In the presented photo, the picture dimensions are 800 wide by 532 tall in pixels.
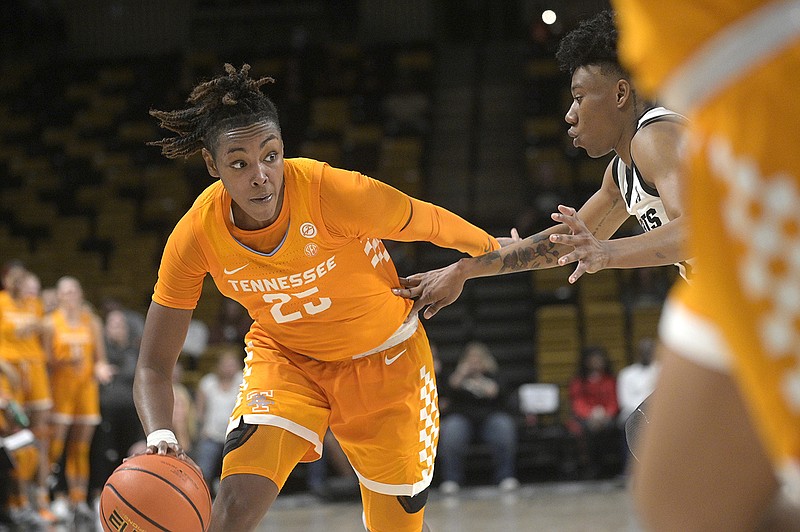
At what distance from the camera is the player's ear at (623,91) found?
11.0 feet

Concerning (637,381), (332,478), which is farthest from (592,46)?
(332,478)

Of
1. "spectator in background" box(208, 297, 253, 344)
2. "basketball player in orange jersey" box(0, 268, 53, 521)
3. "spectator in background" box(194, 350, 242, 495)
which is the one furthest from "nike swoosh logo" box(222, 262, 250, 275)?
"spectator in background" box(208, 297, 253, 344)

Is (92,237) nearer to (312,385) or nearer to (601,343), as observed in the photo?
(601,343)

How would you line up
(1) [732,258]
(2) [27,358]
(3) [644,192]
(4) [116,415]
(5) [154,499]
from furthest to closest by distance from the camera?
(4) [116,415], (2) [27,358], (3) [644,192], (5) [154,499], (1) [732,258]

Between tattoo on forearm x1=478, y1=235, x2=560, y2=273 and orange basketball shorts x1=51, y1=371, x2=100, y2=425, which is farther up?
tattoo on forearm x1=478, y1=235, x2=560, y2=273

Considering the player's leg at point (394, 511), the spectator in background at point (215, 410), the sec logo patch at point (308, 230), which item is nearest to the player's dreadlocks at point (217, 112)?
the sec logo patch at point (308, 230)

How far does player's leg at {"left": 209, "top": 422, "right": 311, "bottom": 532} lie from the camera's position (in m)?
3.32

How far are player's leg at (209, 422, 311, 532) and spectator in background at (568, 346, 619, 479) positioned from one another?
6.51m

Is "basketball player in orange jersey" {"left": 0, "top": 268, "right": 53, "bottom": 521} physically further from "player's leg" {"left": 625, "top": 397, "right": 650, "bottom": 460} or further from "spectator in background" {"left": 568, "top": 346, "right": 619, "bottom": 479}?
"player's leg" {"left": 625, "top": 397, "right": 650, "bottom": 460}

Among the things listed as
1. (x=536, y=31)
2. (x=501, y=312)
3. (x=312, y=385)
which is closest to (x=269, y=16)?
(x=536, y=31)

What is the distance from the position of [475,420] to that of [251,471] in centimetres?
630

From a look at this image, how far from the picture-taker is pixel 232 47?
17.0m

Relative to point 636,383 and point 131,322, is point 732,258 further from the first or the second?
point 131,322

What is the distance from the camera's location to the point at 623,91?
3.37m
